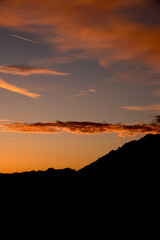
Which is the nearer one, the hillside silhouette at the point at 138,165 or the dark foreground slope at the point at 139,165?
the hillside silhouette at the point at 138,165

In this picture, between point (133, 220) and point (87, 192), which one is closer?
point (133, 220)

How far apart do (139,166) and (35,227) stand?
64.3 metres

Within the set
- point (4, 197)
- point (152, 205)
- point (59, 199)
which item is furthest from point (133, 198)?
point (4, 197)

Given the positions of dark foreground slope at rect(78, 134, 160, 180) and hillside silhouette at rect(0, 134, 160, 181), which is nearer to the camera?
hillside silhouette at rect(0, 134, 160, 181)

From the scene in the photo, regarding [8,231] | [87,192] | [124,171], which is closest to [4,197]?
[8,231]

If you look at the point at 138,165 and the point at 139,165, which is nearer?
the point at 139,165

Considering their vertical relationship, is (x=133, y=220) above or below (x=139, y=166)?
below

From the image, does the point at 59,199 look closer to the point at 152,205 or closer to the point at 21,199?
the point at 21,199

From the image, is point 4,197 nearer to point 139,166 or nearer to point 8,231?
point 8,231

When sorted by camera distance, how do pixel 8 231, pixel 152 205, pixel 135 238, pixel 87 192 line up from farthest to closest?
pixel 87 192 → pixel 8 231 → pixel 152 205 → pixel 135 238

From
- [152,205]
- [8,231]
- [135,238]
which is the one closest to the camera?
[135,238]

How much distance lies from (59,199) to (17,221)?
87.3 feet

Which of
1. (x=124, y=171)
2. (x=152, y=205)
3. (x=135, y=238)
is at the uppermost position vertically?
(x=124, y=171)

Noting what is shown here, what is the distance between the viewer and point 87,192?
7343 inches
